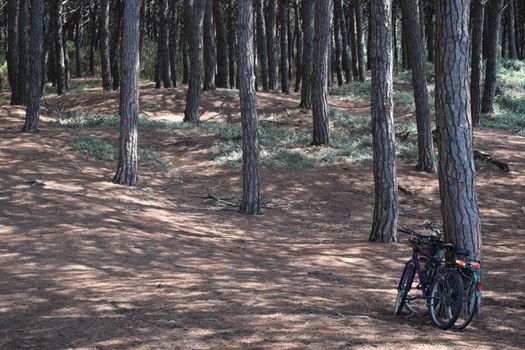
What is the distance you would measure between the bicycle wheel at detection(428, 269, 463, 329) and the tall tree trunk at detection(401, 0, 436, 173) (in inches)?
453

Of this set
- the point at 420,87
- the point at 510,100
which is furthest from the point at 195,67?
the point at 510,100

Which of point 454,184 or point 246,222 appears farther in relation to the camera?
point 246,222

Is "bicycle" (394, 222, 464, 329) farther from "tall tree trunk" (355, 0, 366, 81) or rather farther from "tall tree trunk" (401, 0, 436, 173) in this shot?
"tall tree trunk" (355, 0, 366, 81)

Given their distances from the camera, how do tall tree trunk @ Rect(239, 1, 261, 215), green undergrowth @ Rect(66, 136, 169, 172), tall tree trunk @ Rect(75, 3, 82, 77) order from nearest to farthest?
tall tree trunk @ Rect(239, 1, 261, 215)
green undergrowth @ Rect(66, 136, 169, 172)
tall tree trunk @ Rect(75, 3, 82, 77)

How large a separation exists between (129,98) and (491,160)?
33.2 ft

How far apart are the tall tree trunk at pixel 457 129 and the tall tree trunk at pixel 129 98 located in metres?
9.97

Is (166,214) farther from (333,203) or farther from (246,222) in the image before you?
(333,203)

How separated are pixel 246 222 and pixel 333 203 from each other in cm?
292

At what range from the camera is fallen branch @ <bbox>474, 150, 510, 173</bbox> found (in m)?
17.9

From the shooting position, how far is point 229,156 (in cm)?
1895

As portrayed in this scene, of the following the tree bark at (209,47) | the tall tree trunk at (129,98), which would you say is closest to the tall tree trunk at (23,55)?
the tree bark at (209,47)

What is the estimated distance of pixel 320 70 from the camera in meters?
19.7

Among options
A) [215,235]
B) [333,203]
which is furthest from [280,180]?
[215,235]

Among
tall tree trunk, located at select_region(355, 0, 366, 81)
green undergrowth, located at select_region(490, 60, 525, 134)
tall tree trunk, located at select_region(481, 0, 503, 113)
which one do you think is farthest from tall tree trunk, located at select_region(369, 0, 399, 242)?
tall tree trunk, located at select_region(355, 0, 366, 81)
